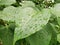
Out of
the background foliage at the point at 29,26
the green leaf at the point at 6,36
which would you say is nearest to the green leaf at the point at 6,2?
the background foliage at the point at 29,26

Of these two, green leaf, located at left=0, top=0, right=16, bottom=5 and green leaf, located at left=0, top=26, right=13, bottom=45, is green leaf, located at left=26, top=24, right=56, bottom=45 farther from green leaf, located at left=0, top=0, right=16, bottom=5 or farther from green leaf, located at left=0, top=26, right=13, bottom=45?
green leaf, located at left=0, top=0, right=16, bottom=5

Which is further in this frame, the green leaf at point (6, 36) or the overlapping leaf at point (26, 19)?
the green leaf at point (6, 36)

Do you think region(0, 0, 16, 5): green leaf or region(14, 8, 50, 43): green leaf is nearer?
region(14, 8, 50, 43): green leaf

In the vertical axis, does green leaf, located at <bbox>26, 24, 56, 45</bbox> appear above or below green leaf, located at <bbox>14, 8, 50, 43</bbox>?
below

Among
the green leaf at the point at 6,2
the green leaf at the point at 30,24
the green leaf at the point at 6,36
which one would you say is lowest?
the green leaf at the point at 6,36

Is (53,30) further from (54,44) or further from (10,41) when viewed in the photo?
(10,41)

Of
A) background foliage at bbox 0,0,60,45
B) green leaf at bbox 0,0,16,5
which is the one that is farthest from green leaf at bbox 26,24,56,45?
green leaf at bbox 0,0,16,5

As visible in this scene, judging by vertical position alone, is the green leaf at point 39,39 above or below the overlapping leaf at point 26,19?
below

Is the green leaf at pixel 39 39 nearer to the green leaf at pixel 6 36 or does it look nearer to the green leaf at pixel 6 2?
the green leaf at pixel 6 36

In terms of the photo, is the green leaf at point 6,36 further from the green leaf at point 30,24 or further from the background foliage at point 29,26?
the green leaf at point 30,24

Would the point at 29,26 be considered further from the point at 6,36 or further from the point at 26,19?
the point at 6,36

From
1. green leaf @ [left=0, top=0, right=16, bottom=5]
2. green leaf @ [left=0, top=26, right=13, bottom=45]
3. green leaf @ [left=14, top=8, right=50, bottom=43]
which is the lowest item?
green leaf @ [left=0, top=26, right=13, bottom=45]
